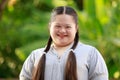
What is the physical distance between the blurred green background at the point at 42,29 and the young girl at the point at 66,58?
4.36 meters

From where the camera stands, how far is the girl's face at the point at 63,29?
2652 millimetres

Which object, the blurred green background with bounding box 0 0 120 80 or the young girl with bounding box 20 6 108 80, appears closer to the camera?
the young girl with bounding box 20 6 108 80

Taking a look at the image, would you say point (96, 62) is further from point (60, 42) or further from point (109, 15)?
point (109, 15)

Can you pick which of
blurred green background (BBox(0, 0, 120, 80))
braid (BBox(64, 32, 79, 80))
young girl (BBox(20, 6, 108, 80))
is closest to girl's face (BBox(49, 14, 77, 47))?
young girl (BBox(20, 6, 108, 80))

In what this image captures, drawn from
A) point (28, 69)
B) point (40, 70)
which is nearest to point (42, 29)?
point (28, 69)

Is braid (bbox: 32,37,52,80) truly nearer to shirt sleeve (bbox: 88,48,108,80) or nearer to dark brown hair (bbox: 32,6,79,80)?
dark brown hair (bbox: 32,6,79,80)

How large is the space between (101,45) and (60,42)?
4.85m

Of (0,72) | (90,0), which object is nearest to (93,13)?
(90,0)

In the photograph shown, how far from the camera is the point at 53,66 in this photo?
2641mm

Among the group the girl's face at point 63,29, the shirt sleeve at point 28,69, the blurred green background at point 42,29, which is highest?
the girl's face at point 63,29

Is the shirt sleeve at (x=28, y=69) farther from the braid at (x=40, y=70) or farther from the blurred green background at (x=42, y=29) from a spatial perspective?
the blurred green background at (x=42, y=29)

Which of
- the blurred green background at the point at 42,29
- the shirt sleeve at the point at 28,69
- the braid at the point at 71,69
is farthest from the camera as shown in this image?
the blurred green background at the point at 42,29

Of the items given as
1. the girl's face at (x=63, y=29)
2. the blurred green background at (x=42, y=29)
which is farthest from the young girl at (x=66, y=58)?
the blurred green background at (x=42, y=29)

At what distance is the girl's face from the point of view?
2.65 meters
